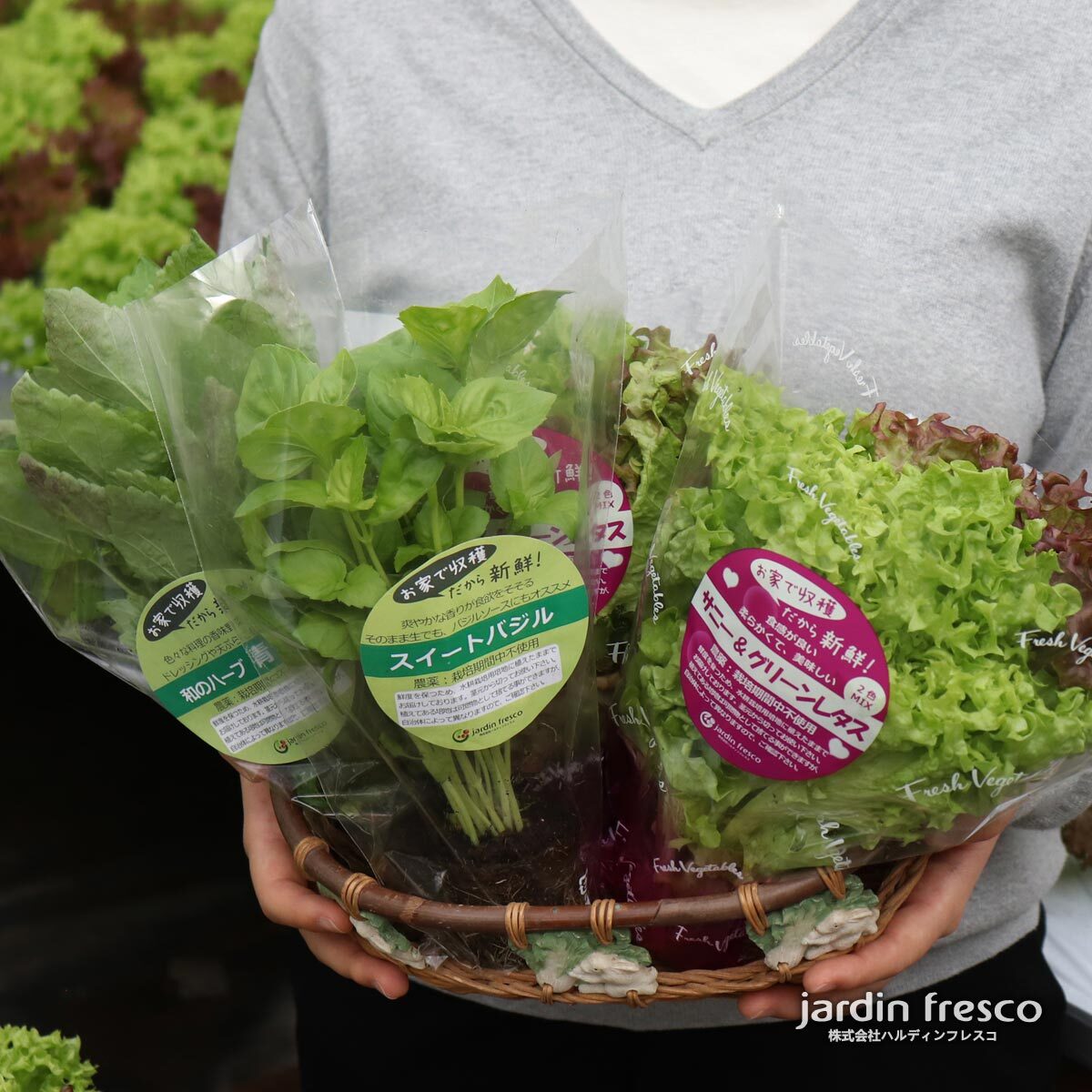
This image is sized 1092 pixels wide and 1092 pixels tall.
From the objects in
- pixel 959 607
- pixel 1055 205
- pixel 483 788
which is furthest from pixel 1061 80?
pixel 483 788

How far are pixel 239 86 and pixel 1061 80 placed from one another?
1.85 m

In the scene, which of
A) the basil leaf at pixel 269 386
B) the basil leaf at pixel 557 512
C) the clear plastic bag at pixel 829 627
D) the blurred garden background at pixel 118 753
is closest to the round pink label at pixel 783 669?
the clear plastic bag at pixel 829 627

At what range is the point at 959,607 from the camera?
0.71 meters

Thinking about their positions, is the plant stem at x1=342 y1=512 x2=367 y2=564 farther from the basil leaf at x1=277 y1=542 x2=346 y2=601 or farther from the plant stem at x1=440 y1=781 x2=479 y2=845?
the plant stem at x1=440 y1=781 x2=479 y2=845

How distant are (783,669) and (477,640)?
0.20 metres

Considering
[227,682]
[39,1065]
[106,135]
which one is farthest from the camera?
[106,135]

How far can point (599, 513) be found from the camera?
0.81m

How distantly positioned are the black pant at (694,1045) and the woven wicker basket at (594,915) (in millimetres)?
285

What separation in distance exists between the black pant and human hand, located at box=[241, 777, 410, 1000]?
0.26m

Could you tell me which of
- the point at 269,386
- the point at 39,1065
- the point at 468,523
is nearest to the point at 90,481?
the point at 269,386

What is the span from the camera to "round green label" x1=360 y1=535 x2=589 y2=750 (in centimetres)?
70

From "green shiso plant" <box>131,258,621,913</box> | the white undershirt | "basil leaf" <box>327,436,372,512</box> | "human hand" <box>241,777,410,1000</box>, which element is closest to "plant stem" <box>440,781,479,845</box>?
"green shiso plant" <box>131,258,621,913</box>

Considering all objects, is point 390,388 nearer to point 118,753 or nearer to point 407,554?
point 407,554

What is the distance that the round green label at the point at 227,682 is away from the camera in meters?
0.75
